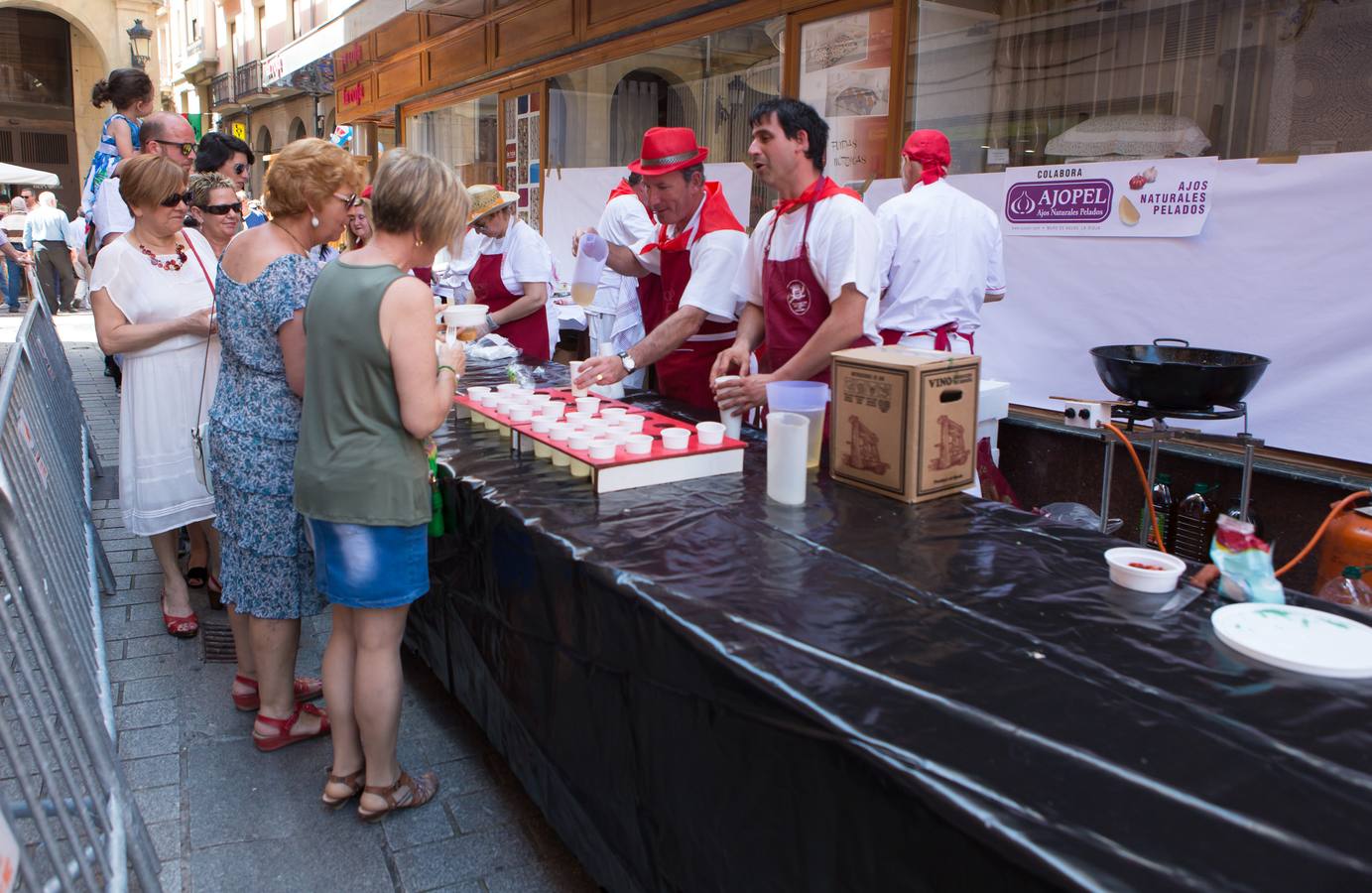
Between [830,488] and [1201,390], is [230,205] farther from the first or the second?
[1201,390]

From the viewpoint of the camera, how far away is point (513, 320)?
4.55 m

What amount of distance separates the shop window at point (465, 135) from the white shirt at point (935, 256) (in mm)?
6343

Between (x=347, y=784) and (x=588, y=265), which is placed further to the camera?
(x=588, y=265)

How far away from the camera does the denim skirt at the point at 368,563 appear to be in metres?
1.99

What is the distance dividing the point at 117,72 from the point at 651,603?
15.5ft

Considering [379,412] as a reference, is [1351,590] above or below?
below

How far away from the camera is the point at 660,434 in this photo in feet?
7.70

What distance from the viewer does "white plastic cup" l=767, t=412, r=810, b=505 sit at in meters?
2.05

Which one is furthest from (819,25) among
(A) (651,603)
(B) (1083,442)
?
(A) (651,603)

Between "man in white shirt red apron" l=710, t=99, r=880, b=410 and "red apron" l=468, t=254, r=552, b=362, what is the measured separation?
70.4 inches

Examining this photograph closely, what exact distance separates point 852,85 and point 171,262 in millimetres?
3635

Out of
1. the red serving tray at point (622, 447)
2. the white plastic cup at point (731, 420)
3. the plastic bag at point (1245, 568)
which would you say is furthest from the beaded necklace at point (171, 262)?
the plastic bag at point (1245, 568)

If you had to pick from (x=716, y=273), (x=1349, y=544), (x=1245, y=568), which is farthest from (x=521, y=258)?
A: (x=1245, y=568)

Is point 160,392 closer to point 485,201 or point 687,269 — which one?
point 485,201
